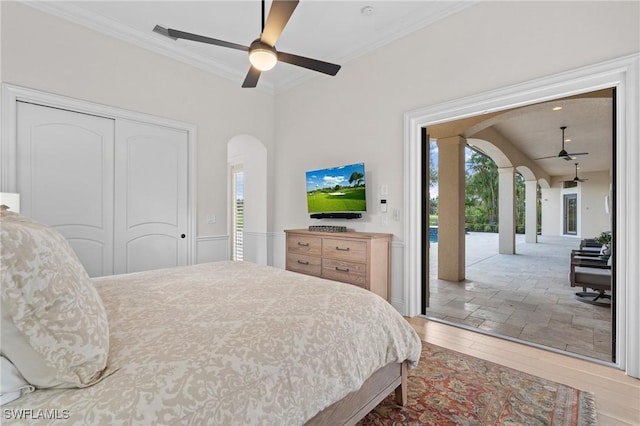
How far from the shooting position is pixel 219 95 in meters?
4.04

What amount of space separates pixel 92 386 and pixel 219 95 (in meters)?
3.93

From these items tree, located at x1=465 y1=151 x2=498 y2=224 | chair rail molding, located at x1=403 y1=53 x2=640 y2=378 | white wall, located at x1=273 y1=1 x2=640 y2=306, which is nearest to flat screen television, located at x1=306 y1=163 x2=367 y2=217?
white wall, located at x1=273 y1=1 x2=640 y2=306

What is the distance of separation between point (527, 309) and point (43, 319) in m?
4.25

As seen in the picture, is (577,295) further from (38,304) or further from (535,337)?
(38,304)

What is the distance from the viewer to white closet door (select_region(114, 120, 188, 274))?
3.26 m

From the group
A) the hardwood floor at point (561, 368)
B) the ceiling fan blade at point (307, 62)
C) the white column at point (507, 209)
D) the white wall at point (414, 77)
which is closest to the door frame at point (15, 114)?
the white wall at point (414, 77)

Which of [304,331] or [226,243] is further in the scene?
[226,243]

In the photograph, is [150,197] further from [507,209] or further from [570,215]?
[570,215]

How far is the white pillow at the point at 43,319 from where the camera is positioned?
2.44 ft

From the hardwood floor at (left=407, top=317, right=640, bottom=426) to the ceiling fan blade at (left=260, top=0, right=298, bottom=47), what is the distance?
275 cm

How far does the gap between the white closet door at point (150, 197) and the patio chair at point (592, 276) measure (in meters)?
4.89

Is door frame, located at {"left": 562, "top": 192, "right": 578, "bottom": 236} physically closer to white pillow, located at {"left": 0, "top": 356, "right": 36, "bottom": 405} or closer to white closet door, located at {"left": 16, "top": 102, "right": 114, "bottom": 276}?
white closet door, located at {"left": 16, "top": 102, "right": 114, "bottom": 276}

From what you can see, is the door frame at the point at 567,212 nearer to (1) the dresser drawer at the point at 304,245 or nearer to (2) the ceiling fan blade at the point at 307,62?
(1) the dresser drawer at the point at 304,245

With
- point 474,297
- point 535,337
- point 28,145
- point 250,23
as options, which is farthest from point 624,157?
point 28,145
